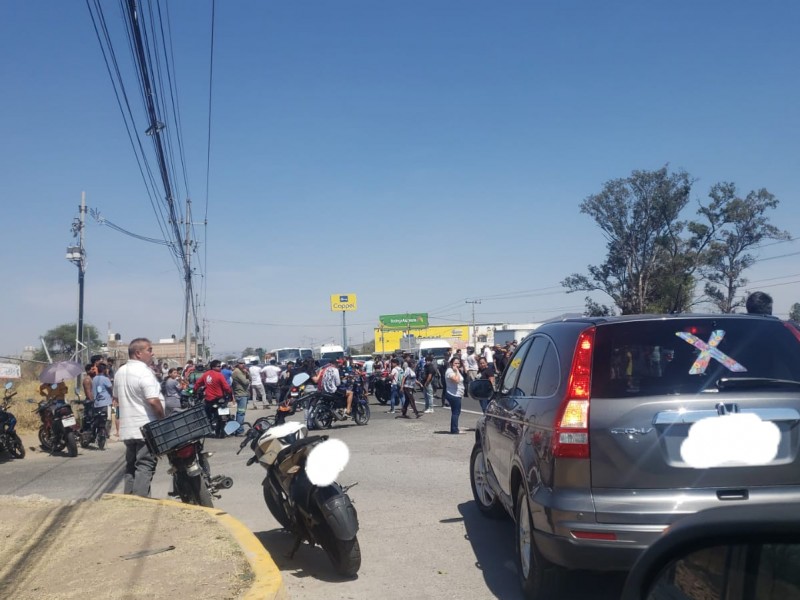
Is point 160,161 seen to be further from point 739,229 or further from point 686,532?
point 739,229

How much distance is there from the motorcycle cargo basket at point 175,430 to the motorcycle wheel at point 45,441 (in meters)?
8.47

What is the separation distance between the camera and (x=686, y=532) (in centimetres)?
195

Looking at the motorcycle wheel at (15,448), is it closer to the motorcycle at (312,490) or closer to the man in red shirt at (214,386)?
the man in red shirt at (214,386)

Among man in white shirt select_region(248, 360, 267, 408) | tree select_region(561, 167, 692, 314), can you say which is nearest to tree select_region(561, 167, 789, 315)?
tree select_region(561, 167, 692, 314)

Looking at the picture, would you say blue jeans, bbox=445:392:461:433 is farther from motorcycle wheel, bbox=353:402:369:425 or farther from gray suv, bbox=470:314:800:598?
gray suv, bbox=470:314:800:598

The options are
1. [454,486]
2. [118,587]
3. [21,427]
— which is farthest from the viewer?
[21,427]

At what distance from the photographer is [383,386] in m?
26.4

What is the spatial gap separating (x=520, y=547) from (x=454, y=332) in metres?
77.9

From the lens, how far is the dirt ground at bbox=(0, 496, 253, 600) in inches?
191

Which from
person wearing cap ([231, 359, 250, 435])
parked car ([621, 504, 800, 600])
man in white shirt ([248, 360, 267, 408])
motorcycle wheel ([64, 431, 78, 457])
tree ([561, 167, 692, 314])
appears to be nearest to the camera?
parked car ([621, 504, 800, 600])

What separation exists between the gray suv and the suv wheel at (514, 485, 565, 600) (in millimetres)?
12

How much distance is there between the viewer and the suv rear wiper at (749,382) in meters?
4.08

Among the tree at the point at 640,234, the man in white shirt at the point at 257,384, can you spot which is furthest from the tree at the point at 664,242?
the man in white shirt at the point at 257,384

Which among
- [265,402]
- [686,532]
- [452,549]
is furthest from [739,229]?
[686,532]
